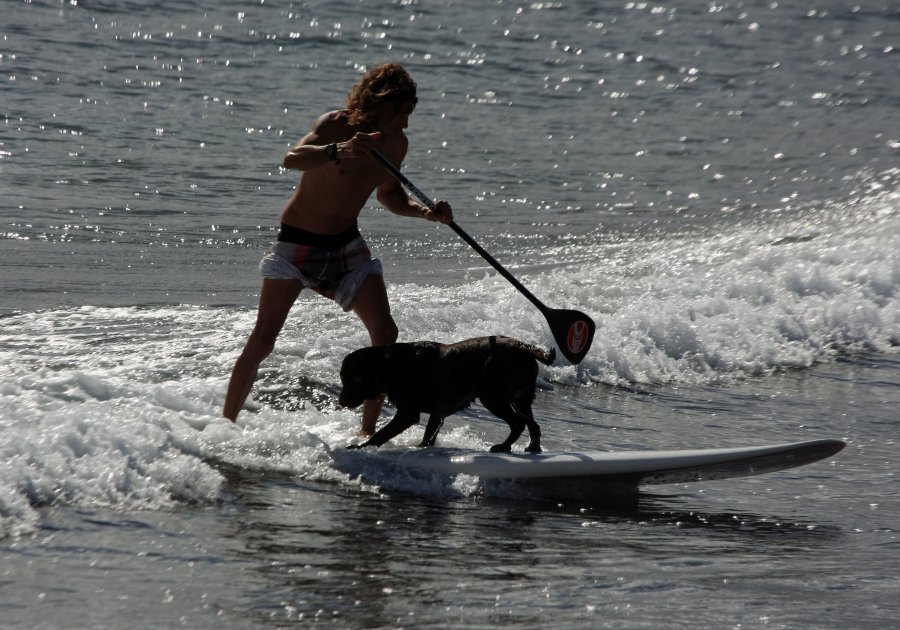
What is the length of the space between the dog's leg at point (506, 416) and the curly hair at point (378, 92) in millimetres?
1291

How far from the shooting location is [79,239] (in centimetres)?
955

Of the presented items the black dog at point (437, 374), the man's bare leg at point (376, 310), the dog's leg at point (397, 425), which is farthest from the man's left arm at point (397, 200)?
the dog's leg at point (397, 425)

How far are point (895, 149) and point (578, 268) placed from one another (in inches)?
310

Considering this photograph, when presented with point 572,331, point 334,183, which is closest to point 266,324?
point 334,183

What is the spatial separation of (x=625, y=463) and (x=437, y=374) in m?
0.87

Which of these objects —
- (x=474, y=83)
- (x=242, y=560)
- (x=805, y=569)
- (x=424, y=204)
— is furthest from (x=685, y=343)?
(x=474, y=83)

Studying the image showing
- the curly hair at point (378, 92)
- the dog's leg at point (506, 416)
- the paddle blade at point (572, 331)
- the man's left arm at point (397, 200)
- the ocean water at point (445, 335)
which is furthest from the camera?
the paddle blade at point (572, 331)

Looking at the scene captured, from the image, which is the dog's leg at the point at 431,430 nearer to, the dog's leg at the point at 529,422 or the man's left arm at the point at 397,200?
the dog's leg at the point at 529,422

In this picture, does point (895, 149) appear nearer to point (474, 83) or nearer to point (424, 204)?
point (474, 83)

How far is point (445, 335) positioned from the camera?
24.9ft

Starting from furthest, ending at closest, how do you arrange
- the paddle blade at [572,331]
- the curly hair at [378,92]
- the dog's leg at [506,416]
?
the paddle blade at [572,331] < the dog's leg at [506,416] < the curly hair at [378,92]

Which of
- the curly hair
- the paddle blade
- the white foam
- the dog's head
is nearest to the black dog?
the dog's head

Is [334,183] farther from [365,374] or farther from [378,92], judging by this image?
[365,374]

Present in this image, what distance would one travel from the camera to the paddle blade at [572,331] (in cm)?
541
